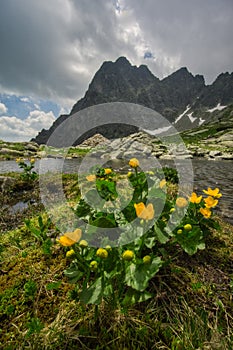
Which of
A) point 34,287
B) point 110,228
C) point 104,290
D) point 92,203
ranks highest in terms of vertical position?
point 92,203

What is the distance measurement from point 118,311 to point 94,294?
1.50 feet

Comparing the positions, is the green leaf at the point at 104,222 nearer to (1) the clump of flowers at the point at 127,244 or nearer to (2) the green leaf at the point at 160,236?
(1) the clump of flowers at the point at 127,244

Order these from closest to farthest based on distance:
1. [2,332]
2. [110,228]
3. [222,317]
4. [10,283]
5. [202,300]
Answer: [2,332] < [222,317] < [202,300] < [10,283] < [110,228]

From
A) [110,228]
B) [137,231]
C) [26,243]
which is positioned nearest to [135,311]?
[137,231]

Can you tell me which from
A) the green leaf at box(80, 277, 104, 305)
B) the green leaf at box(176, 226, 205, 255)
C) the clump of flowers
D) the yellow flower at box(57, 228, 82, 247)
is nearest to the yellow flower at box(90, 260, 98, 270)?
the clump of flowers

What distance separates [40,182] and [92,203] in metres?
6.36

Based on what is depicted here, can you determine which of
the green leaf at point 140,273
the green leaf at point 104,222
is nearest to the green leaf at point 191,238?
the green leaf at point 140,273

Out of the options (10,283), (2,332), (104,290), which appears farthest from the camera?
(10,283)

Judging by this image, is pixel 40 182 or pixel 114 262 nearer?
pixel 114 262

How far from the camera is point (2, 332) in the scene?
1918 millimetres

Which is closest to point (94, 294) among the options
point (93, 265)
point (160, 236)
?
point (93, 265)

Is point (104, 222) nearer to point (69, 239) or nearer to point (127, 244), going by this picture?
point (127, 244)

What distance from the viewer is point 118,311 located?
6.52 feet

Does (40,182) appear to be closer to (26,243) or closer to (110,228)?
(26,243)
